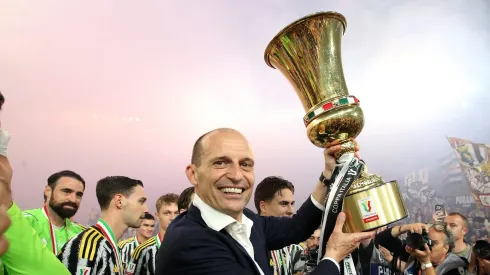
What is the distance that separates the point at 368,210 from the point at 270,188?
1957 mm

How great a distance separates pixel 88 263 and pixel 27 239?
3.78 ft

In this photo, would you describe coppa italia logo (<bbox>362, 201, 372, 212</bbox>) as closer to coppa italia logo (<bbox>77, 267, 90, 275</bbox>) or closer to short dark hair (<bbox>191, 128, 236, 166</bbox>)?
→ short dark hair (<bbox>191, 128, 236, 166</bbox>)

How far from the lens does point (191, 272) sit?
1319mm

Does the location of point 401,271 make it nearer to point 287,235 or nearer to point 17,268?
point 287,235

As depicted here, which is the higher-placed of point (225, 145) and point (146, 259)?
point (225, 145)

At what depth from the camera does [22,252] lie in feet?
3.95

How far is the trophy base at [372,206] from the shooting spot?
1427mm

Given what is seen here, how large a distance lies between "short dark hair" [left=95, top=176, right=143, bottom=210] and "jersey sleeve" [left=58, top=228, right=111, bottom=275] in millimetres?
420

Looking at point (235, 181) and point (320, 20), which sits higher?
point (320, 20)

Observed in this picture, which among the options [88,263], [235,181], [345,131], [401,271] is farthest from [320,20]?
[88,263]

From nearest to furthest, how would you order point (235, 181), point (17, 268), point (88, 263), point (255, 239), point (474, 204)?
point (17, 268) → point (235, 181) → point (255, 239) → point (88, 263) → point (474, 204)

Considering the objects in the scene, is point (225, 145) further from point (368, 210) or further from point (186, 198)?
point (186, 198)

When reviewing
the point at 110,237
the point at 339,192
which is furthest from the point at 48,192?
the point at 339,192

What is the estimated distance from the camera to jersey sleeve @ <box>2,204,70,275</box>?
1.19 m
